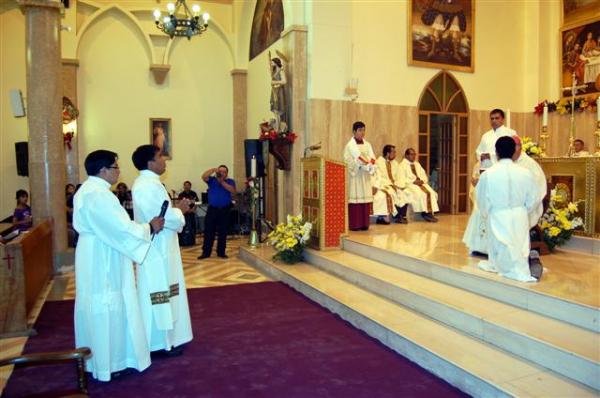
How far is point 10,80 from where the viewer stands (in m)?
A: 11.3

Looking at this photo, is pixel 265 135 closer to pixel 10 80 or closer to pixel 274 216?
pixel 274 216

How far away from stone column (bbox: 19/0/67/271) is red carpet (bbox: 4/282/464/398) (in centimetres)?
259

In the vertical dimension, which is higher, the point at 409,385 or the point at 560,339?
the point at 560,339

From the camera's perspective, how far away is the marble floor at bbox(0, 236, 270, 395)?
5695 millimetres

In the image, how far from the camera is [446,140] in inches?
425

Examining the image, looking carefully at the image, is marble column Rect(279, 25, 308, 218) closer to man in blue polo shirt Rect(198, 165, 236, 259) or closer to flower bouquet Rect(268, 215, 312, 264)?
man in blue polo shirt Rect(198, 165, 236, 259)

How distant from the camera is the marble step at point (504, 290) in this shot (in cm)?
375

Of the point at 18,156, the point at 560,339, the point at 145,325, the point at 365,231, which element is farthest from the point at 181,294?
the point at 18,156

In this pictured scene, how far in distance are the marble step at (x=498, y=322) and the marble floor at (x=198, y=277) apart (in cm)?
201

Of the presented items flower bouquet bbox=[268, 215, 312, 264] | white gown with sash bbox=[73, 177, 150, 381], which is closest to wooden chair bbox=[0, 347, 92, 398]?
white gown with sash bbox=[73, 177, 150, 381]

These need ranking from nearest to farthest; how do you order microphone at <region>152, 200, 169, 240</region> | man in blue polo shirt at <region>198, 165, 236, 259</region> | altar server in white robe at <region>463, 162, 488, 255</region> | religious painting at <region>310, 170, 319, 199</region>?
microphone at <region>152, 200, 169, 240</region>
altar server in white robe at <region>463, 162, 488, 255</region>
religious painting at <region>310, 170, 319, 199</region>
man in blue polo shirt at <region>198, 165, 236, 259</region>

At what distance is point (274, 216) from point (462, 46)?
533 centimetres

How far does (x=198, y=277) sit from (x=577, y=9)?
9.11 metres

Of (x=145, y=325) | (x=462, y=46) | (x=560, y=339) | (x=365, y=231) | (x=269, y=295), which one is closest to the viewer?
(x=560, y=339)
